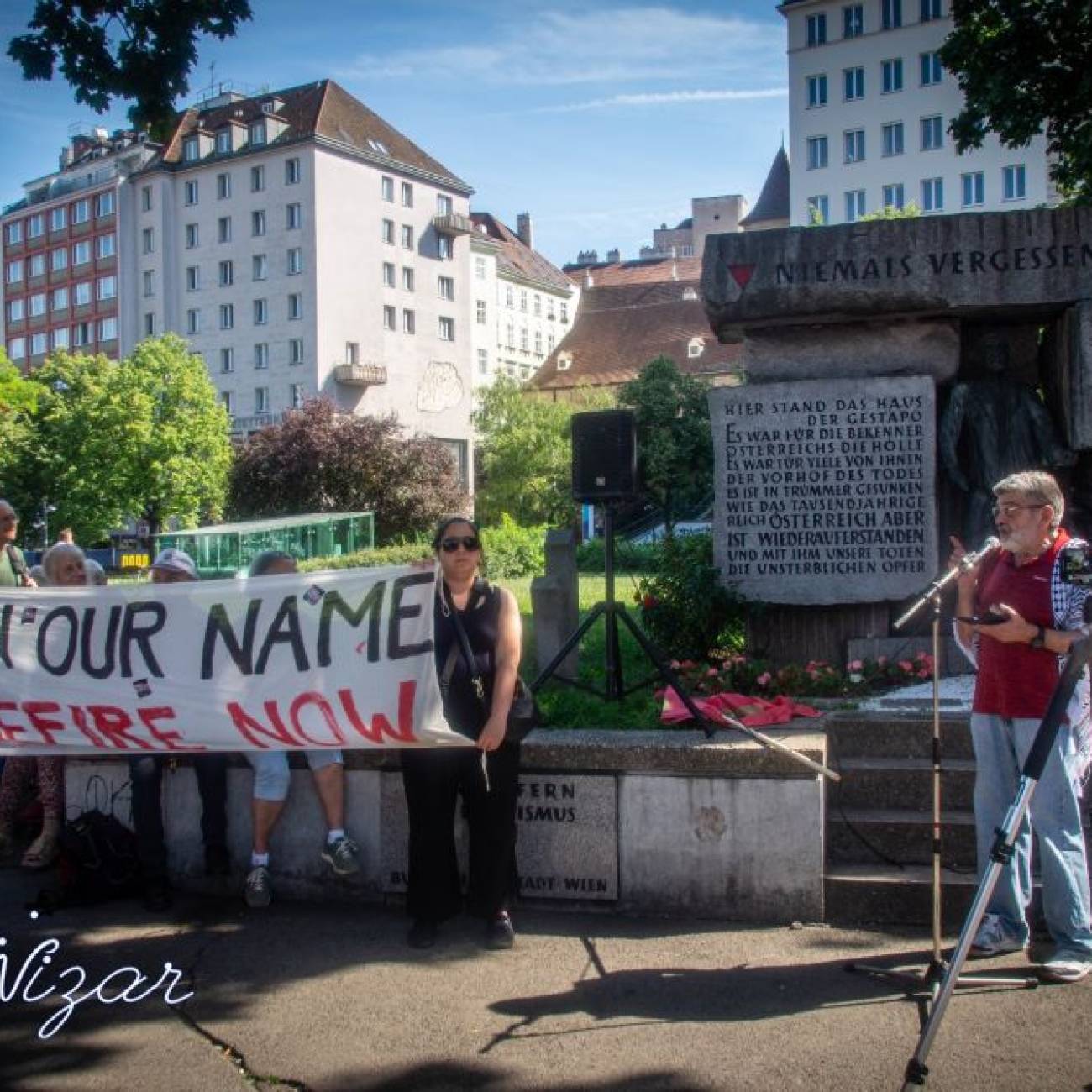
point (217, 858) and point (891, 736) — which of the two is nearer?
point (217, 858)

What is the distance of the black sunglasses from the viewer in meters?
5.92

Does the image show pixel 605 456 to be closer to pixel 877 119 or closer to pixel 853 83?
pixel 877 119

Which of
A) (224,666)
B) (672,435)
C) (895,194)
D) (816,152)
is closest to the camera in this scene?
(224,666)

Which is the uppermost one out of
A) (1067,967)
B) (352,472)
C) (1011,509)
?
(352,472)

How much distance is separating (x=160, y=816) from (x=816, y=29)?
7510cm

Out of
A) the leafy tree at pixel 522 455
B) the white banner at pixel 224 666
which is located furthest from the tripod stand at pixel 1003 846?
the leafy tree at pixel 522 455

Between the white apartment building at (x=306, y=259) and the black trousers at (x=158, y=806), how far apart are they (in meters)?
61.5

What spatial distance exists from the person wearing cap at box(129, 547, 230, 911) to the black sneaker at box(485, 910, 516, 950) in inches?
62.7

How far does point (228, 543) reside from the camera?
36531 mm

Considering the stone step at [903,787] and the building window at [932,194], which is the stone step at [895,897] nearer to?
the stone step at [903,787]

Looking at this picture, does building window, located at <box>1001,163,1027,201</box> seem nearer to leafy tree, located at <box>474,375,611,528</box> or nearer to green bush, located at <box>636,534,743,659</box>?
leafy tree, located at <box>474,375,611,528</box>

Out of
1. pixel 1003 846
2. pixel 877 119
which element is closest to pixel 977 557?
pixel 1003 846

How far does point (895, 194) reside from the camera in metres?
69.9

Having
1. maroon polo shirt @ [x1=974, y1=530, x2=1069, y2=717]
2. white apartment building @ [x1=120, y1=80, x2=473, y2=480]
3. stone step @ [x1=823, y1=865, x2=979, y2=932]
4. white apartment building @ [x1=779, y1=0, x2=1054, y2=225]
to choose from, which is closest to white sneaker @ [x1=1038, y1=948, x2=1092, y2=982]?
stone step @ [x1=823, y1=865, x2=979, y2=932]
